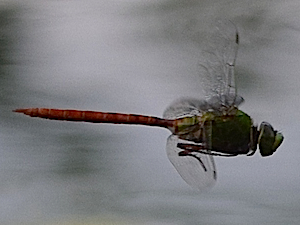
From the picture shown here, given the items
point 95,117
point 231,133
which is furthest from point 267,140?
point 95,117

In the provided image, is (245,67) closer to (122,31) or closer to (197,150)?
(122,31)

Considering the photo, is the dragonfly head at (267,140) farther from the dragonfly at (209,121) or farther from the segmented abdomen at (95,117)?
the segmented abdomen at (95,117)

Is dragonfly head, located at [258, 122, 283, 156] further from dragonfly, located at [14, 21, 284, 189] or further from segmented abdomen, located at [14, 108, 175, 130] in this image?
segmented abdomen, located at [14, 108, 175, 130]

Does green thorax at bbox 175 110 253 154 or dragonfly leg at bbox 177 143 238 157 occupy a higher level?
green thorax at bbox 175 110 253 154

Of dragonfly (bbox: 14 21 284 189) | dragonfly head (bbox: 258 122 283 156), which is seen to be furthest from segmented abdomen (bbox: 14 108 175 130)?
dragonfly head (bbox: 258 122 283 156)

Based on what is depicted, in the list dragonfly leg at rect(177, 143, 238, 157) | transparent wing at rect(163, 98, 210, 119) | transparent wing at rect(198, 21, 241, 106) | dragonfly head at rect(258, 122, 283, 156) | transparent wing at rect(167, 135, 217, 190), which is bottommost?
transparent wing at rect(167, 135, 217, 190)

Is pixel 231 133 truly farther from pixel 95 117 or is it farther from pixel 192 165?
pixel 95 117

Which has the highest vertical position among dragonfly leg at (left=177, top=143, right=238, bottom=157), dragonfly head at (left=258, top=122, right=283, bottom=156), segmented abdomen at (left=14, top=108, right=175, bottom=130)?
segmented abdomen at (left=14, top=108, right=175, bottom=130)
